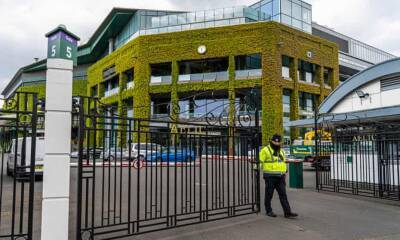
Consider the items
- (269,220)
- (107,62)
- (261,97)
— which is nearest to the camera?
(269,220)

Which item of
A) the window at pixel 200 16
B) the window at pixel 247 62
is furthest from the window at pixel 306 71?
the window at pixel 200 16

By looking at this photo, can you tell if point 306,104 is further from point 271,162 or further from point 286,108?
point 271,162

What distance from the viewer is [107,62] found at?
159 ft

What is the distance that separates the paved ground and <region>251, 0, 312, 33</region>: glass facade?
106 feet

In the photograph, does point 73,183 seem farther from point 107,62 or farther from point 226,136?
point 107,62

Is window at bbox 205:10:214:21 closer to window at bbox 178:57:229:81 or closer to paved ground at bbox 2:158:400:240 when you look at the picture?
window at bbox 178:57:229:81

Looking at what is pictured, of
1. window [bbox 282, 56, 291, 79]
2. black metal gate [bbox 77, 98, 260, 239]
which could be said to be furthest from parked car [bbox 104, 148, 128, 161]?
window [bbox 282, 56, 291, 79]

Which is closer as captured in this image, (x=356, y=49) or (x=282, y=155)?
(x=282, y=155)

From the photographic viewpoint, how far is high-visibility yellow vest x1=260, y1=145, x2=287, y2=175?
8.59 meters

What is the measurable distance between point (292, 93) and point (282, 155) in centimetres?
3002

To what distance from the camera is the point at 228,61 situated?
37.0 meters

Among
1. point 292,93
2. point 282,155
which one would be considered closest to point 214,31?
point 292,93

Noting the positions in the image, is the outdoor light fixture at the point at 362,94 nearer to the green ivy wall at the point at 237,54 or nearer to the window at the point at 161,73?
the green ivy wall at the point at 237,54

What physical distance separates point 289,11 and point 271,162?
3530 centimetres
